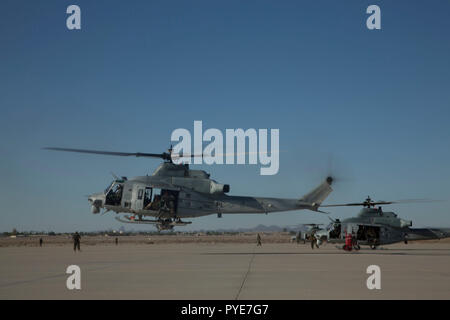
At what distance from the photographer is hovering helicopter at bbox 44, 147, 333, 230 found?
2677 cm

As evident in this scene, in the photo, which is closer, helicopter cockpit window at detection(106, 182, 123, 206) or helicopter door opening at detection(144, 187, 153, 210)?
helicopter door opening at detection(144, 187, 153, 210)

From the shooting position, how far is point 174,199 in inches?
1060

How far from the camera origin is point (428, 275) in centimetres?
1516

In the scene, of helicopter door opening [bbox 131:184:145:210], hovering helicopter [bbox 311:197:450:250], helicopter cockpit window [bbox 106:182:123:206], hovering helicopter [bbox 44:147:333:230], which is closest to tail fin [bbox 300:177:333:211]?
hovering helicopter [bbox 44:147:333:230]

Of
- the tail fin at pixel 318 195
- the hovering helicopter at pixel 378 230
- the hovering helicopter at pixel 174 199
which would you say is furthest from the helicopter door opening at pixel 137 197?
the hovering helicopter at pixel 378 230

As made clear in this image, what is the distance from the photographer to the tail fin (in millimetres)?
27969

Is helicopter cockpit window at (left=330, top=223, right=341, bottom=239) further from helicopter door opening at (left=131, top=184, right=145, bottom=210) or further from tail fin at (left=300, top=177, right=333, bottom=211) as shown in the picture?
helicopter door opening at (left=131, top=184, right=145, bottom=210)

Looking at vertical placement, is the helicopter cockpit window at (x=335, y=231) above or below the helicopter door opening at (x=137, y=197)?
below

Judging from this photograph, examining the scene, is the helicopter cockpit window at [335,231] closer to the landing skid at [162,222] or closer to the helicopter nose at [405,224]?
the helicopter nose at [405,224]

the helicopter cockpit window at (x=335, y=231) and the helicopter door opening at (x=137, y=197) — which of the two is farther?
the helicopter cockpit window at (x=335, y=231)

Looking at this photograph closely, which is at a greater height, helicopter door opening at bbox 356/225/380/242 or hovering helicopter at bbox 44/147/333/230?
hovering helicopter at bbox 44/147/333/230

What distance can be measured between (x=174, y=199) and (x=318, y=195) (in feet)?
30.6

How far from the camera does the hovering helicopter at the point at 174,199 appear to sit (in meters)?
26.8

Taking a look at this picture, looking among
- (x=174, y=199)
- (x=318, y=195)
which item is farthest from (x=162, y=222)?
(x=318, y=195)
